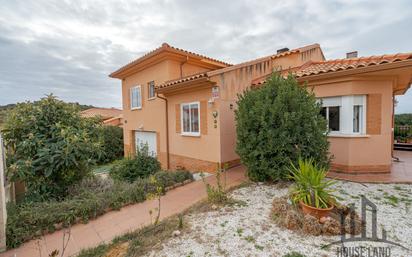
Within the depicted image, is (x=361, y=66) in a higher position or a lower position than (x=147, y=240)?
higher

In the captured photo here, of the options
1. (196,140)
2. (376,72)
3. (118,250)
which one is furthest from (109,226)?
(376,72)

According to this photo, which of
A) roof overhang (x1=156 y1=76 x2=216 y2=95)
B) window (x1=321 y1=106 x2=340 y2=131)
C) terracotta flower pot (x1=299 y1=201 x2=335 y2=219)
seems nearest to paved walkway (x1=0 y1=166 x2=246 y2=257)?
terracotta flower pot (x1=299 y1=201 x2=335 y2=219)

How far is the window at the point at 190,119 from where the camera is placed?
31.0ft

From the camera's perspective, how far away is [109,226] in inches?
177

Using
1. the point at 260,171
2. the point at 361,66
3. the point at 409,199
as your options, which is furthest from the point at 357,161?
the point at 260,171

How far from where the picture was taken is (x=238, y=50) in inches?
637

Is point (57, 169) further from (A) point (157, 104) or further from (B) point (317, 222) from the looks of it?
(B) point (317, 222)

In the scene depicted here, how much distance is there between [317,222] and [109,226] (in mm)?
4523

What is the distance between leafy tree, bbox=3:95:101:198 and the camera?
5.69 m

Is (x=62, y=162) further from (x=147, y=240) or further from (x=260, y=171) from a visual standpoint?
(x=260, y=171)

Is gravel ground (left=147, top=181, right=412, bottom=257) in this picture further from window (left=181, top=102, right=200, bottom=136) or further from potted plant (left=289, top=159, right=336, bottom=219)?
window (left=181, top=102, right=200, bottom=136)

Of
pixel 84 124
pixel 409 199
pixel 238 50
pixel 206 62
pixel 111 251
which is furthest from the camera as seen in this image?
pixel 238 50

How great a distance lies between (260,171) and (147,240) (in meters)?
4.16

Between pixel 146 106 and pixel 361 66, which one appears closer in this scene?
pixel 361 66
